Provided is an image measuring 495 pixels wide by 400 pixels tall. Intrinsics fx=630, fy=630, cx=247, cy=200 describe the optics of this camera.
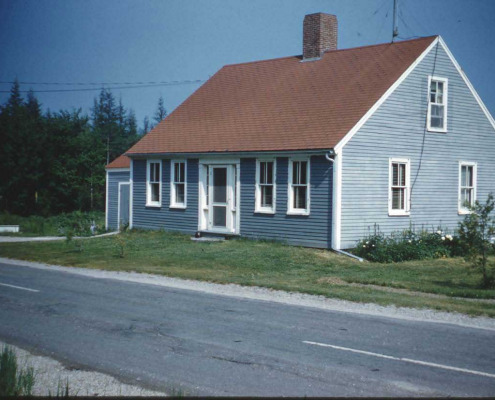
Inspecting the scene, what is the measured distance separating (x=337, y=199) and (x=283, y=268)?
4.13 m

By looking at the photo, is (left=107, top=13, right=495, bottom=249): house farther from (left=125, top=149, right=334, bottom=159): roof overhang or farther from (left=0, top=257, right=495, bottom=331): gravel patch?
(left=0, top=257, right=495, bottom=331): gravel patch

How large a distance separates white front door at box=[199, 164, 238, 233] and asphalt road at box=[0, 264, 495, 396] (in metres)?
12.2

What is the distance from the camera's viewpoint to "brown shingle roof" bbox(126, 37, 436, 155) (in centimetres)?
2250

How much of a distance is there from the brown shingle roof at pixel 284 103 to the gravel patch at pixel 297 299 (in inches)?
315

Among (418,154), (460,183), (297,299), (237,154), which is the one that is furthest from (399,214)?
(297,299)

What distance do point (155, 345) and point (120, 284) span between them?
20.7 ft

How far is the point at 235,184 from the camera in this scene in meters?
24.8

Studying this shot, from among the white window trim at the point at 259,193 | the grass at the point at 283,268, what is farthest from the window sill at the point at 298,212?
the grass at the point at 283,268

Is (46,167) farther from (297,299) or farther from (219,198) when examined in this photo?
(297,299)

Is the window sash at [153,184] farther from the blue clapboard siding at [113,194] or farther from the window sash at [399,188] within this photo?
the window sash at [399,188]

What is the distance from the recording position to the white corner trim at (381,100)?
2105 cm

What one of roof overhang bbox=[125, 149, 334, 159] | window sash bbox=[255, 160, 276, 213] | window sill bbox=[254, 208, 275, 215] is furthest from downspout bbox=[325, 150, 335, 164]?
window sill bbox=[254, 208, 275, 215]

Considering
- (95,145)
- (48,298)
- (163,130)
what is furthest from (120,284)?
(95,145)

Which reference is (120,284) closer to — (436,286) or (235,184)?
(436,286)
